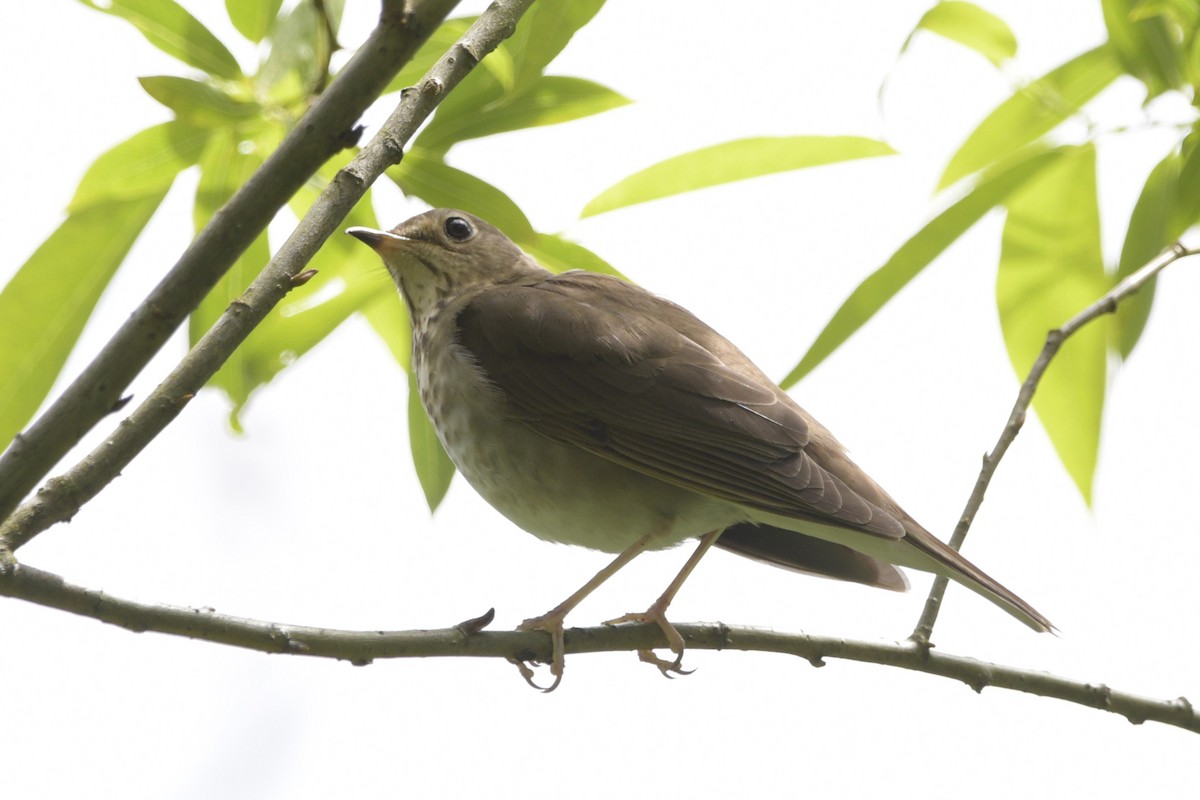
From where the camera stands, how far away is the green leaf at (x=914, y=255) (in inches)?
125

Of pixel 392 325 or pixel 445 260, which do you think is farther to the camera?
pixel 445 260

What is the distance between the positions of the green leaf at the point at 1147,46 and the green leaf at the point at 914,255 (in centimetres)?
33

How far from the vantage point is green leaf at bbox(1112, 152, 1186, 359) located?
10.6 ft

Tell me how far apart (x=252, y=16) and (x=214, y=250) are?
1.08 m

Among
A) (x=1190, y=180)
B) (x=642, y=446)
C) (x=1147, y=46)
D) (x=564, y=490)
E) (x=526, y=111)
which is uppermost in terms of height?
(x=1147, y=46)

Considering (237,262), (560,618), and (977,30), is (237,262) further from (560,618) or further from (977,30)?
(977,30)

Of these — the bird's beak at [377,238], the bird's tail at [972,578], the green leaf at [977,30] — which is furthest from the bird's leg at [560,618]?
the green leaf at [977,30]

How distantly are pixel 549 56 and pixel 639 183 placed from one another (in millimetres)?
544

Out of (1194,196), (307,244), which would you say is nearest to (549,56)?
(307,244)

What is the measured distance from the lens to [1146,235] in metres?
3.32

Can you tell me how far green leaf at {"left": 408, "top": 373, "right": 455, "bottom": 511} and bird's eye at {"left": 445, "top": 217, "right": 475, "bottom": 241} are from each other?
94cm

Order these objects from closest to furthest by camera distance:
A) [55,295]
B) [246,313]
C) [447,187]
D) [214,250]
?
[214,250] → [246,313] → [55,295] → [447,187]

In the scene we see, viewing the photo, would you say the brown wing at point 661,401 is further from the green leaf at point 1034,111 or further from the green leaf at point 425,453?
the green leaf at point 1034,111

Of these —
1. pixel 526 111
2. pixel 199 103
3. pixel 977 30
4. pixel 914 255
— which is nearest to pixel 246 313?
pixel 199 103
